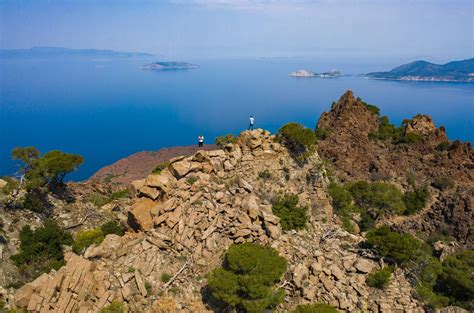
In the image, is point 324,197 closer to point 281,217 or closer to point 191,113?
point 281,217

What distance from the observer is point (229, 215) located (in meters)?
17.9

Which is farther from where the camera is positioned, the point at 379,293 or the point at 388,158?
the point at 388,158

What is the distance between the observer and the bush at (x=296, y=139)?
25.4 m

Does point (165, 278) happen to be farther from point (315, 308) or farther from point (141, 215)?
point (315, 308)

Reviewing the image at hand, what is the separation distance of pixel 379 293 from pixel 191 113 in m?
145

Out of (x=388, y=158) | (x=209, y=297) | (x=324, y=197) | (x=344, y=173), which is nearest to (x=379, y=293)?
(x=209, y=297)

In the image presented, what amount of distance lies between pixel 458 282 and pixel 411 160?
2540cm

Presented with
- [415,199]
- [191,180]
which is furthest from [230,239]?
[415,199]

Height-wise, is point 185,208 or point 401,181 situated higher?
point 185,208

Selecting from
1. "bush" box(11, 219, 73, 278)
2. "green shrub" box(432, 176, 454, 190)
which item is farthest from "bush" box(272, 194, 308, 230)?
"green shrub" box(432, 176, 454, 190)

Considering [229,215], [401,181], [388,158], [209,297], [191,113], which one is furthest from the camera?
[191,113]

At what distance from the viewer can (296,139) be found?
1005 inches

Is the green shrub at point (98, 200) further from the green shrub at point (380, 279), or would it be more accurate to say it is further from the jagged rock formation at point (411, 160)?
the jagged rock formation at point (411, 160)

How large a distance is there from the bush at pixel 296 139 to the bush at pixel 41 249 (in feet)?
53.7
